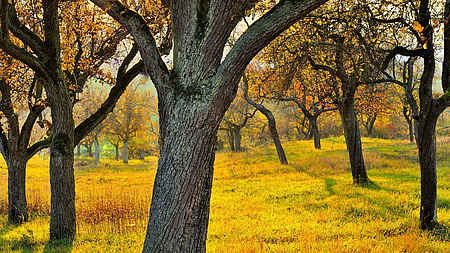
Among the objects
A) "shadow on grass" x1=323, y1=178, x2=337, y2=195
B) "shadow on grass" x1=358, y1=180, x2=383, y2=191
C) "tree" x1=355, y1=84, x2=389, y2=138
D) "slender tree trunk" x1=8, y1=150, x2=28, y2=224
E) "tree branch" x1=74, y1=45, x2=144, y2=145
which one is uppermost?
"tree" x1=355, y1=84, x2=389, y2=138

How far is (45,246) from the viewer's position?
6137 millimetres

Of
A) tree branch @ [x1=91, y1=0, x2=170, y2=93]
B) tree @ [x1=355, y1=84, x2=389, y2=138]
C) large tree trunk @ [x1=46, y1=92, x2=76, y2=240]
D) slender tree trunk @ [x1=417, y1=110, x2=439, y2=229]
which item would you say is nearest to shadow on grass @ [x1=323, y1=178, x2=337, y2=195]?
slender tree trunk @ [x1=417, y1=110, x2=439, y2=229]

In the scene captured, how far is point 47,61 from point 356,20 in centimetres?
829

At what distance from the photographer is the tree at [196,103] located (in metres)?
3.45

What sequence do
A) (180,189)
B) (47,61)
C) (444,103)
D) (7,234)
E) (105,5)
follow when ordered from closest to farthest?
(180,189), (105,5), (444,103), (47,61), (7,234)

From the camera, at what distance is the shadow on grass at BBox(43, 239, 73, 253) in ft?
19.2

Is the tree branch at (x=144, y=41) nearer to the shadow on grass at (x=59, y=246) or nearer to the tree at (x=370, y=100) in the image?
the shadow on grass at (x=59, y=246)

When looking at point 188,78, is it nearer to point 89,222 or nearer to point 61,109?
point 61,109

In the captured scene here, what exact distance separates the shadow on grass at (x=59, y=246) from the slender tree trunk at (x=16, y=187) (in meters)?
3.05

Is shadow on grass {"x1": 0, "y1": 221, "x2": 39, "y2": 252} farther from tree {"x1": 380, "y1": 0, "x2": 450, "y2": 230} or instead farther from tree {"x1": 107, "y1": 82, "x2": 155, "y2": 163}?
tree {"x1": 107, "y1": 82, "x2": 155, "y2": 163}

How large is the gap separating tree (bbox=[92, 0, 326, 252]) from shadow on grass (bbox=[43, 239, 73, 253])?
3.41 m

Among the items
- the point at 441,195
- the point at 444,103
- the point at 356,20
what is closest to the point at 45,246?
the point at 444,103

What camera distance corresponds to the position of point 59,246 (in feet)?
19.9

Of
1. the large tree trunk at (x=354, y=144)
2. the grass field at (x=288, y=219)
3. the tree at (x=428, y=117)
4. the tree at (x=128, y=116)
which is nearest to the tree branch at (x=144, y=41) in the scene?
the grass field at (x=288, y=219)
